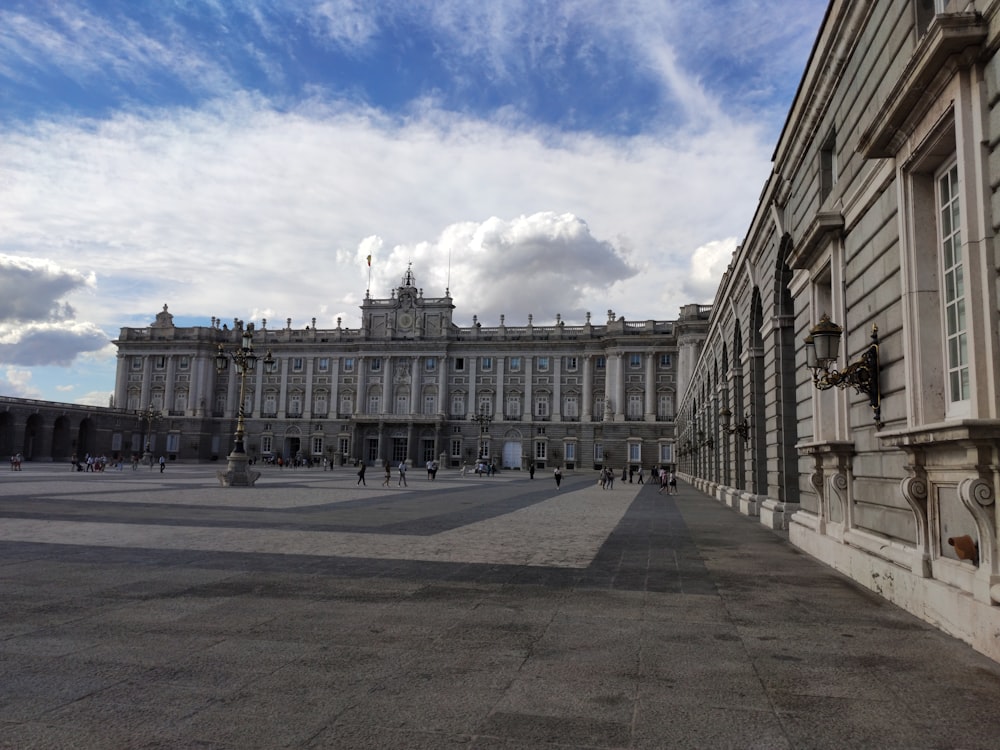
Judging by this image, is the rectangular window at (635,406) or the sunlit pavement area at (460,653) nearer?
the sunlit pavement area at (460,653)

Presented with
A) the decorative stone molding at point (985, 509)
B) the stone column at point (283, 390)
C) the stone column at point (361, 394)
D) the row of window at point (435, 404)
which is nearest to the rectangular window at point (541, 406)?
the row of window at point (435, 404)

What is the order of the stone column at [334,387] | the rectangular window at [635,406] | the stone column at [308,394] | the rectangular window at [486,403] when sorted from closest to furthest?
the rectangular window at [635,406], the rectangular window at [486,403], the stone column at [334,387], the stone column at [308,394]

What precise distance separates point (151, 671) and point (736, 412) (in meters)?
20.1

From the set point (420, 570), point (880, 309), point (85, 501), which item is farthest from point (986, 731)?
point (85, 501)

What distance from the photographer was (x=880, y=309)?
8555 millimetres

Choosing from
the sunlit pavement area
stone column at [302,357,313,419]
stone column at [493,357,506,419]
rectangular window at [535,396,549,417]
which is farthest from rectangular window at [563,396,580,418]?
the sunlit pavement area

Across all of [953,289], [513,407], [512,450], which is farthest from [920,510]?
[513,407]

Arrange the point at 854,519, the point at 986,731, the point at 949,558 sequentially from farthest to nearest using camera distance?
the point at 854,519, the point at 949,558, the point at 986,731

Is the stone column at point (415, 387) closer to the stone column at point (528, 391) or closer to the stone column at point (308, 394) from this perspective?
the stone column at point (528, 391)

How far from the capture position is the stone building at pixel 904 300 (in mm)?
6008

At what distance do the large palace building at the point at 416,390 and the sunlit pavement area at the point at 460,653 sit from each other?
69474 mm

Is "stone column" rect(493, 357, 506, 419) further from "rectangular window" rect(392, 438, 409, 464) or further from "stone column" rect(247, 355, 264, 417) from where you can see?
"stone column" rect(247, 355, 264, 417)

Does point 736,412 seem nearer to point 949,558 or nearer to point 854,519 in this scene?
point 854,519

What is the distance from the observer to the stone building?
6008mm
